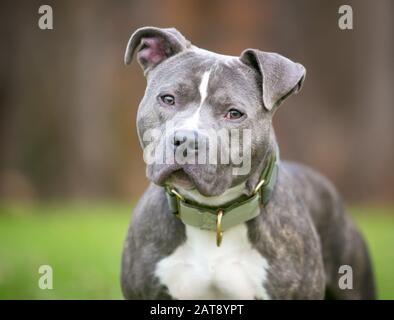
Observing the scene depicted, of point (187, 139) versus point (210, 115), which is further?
point (210, 115)

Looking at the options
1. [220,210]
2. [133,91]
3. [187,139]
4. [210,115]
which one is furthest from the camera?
[133,91]

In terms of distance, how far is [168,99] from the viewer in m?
4.38

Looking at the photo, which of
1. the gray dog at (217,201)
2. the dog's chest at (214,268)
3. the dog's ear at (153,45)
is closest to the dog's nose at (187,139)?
the gray dog at (217,201)

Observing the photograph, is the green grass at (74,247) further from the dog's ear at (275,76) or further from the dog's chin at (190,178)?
the dog's ear at (275,76)

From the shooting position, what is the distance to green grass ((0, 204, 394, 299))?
653 centimetres

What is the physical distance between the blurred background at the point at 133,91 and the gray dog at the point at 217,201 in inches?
335

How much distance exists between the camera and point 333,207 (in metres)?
5.89

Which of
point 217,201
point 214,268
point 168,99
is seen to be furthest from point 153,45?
point 214,268

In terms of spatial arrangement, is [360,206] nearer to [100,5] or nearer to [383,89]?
[383,89]

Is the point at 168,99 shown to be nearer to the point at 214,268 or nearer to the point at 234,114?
the point at 234,114

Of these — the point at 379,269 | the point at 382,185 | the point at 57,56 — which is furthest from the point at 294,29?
the point at 379,269

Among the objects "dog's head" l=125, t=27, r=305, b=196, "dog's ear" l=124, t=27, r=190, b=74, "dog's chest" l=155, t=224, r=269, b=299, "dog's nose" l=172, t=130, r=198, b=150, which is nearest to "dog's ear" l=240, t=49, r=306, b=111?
"dog's head" l=125, t=27, r=305, b=196

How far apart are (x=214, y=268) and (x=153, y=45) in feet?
4.79

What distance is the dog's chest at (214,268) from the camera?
4574 mm
